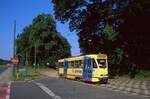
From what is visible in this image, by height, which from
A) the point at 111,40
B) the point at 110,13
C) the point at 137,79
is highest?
the point at 110,13

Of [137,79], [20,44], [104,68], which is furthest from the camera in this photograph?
[20,44]

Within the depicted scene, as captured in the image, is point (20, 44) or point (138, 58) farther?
point (20, 44)

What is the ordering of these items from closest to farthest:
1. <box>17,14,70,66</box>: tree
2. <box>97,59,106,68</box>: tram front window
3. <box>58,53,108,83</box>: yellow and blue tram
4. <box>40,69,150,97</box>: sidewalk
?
1. <box>40,69,150,97</box>: sidewalk
2. <box>58,53,108,83</box>: yellow and blue tram
3. <box>97,59,106,68</box>: tram front window
4. <box>17,14,70,66</box>: tree

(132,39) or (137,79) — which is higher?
(132,39)

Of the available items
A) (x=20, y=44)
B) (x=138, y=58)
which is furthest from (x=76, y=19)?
(x=20, y=44)

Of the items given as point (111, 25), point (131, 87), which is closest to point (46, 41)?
point (111, 25)

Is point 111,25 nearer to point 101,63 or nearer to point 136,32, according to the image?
point 136,32

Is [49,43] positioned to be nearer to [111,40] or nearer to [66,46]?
[66,46]

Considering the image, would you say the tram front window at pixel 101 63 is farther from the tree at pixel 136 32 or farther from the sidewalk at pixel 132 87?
the tree at pixel 136 32

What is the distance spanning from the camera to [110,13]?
49.7 m

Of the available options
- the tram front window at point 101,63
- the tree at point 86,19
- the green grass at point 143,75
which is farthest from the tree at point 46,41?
the tram front window at point 101,63

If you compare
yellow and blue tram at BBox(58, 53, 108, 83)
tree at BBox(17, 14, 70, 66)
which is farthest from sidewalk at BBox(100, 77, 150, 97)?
tree at BBox(17, 14, 70, 66)

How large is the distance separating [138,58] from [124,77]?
2.64 metres

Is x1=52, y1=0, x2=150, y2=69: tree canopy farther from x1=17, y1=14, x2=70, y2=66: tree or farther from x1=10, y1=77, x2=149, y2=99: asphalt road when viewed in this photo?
x1=17, y1=14, x2=70, y2=66: tree
